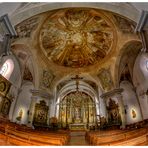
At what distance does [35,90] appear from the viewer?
55.7 ft

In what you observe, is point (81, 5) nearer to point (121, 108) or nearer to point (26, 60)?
point (26, 60)

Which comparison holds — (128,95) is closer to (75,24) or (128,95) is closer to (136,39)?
(136,39)

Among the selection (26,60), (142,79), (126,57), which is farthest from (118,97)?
(26,60)

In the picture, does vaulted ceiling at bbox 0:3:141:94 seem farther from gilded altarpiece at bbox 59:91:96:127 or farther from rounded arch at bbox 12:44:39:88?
gilded altarpiece at bbox 59:91:96:127

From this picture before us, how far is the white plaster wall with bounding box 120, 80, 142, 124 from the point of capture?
16547 mm

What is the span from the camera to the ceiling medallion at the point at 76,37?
1422cm

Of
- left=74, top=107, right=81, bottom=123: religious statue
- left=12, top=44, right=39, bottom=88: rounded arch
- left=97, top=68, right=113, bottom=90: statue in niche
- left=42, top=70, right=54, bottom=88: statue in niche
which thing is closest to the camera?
Answer: left=12, top=44, right=39, bottom=88: rounded arch

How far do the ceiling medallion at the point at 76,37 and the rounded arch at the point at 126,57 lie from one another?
116 centimetres

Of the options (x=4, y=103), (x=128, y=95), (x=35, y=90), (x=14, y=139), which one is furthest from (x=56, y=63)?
(x=14, y=139)

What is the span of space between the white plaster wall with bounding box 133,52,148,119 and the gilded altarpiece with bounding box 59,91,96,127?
238 inches

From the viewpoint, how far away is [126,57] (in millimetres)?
16516

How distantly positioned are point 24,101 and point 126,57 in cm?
966

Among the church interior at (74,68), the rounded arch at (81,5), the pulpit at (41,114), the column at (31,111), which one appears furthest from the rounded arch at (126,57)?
the column at (31,111)

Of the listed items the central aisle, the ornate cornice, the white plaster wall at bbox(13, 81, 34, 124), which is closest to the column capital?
the ornate cornice
